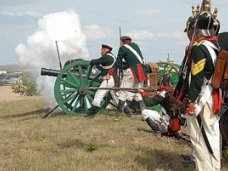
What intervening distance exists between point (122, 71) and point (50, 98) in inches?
107

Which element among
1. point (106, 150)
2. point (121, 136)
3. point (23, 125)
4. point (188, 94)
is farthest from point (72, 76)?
point (188, 94)

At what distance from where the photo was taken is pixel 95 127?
903 centimetres

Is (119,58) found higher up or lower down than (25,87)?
higher up

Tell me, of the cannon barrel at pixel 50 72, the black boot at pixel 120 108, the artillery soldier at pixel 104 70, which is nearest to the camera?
the black boot at pixel 120 108

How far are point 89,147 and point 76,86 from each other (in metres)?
4.14

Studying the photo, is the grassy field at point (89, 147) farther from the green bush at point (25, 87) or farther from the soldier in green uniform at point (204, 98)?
the green bush at point (25, 87)

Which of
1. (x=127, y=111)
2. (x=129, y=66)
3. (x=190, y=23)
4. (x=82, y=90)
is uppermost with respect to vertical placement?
(x=190, y=23)

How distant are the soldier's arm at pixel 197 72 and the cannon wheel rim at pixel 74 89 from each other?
623 centimetres

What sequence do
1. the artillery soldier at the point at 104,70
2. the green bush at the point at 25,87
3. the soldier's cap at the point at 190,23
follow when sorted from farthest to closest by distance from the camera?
the green bush at the point at 25,87, the artillery soldier at the point at 104,70, the soldier's cap at the point at 190,23

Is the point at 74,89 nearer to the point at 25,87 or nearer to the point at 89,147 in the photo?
the point at 89,147

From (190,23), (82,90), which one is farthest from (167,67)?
(190,23)

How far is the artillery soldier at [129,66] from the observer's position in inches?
408

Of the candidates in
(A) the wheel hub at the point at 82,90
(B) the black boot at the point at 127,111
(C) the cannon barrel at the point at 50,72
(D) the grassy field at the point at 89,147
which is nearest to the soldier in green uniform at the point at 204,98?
(D) the grassy field at the point at 89,147

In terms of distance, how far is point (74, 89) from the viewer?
10945 millimetres
